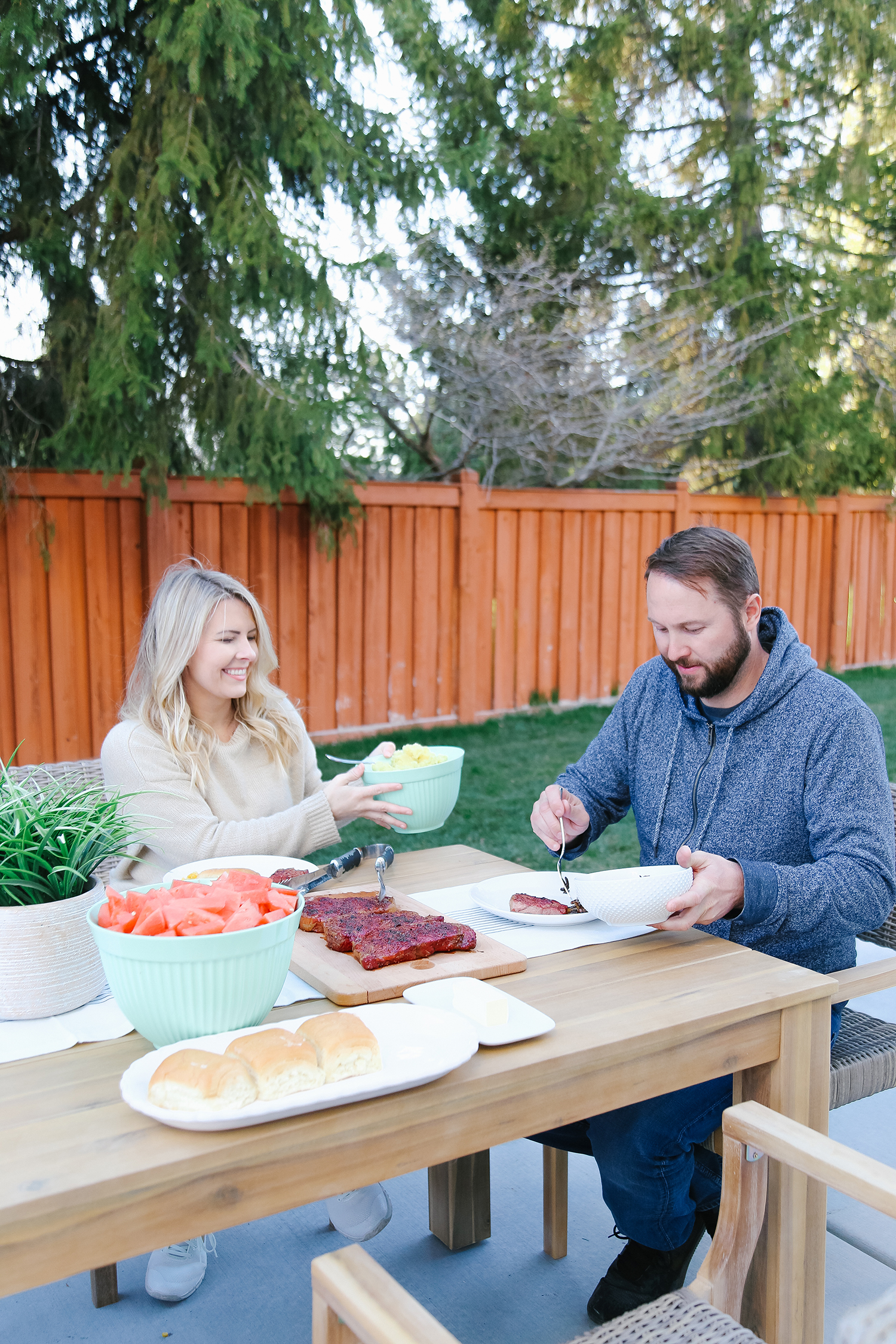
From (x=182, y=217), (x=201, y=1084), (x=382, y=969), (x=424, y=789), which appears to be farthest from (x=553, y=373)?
(x=201, y=1084)

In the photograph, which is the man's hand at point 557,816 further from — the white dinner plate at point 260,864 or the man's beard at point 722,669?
the white dinner plate at point 260,864

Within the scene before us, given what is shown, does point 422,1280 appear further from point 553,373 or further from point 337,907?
point 553,373

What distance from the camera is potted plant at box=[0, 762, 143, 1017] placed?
1314 mm

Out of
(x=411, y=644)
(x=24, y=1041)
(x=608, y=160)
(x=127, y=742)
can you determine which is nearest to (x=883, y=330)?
(x=608, y=160)

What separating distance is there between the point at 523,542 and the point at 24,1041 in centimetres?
627

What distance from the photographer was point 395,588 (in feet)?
21.7

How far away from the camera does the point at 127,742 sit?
2168mm

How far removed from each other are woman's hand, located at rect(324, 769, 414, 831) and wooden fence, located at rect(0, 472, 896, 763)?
10.8 ft

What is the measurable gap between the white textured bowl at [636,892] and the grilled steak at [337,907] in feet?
1.06

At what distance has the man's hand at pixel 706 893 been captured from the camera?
156 centimetres

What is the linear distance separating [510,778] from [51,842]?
4538 mm

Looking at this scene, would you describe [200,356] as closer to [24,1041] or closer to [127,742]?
[127,742]

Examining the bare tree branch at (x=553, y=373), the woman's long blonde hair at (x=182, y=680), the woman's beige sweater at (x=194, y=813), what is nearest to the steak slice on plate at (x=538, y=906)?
the woman's beige sweater at (x=194, y=813)

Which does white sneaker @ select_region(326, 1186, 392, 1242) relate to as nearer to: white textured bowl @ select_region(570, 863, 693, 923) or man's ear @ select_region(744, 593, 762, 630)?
white textured bowl @ select_region(570, 863, 693, 923)
